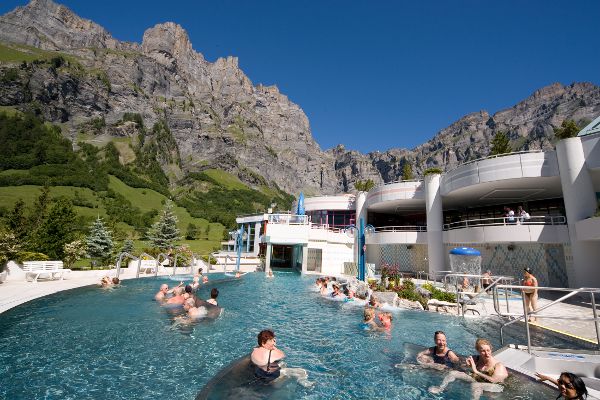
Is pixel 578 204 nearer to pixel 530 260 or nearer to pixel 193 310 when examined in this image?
pixel 530 260

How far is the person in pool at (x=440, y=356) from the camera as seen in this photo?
6996 millimetres

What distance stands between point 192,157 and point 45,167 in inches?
2963

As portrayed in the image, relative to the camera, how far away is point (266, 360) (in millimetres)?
6383

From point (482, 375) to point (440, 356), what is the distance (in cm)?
110

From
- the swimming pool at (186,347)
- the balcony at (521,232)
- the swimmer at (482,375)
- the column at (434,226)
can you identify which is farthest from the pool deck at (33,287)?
the balcony at (521,232)

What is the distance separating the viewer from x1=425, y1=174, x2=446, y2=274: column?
81.7 feet

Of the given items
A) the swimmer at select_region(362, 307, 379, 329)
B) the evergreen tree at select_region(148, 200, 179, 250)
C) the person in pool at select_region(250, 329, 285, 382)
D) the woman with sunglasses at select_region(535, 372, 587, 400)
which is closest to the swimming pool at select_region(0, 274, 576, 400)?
the swimmer at select_region(362, 307, 379, 329)

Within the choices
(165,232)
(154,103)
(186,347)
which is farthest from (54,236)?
(154,103)

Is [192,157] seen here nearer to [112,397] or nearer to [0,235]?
[0,235]

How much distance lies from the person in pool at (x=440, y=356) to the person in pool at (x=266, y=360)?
3580 mm

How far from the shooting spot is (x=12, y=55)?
11219 centimetres

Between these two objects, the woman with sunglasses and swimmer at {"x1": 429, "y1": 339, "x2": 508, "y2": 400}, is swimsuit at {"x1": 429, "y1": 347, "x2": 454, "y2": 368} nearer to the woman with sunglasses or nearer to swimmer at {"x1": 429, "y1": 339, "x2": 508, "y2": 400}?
swimmer at {"x1": 429, "y1": 339, "x2": 508, "y2": 400}

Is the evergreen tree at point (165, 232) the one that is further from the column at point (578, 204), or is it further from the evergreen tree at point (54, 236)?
the column at point (578, 204)

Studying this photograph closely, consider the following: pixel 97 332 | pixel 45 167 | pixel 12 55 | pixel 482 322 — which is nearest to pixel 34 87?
pixel 12 55
